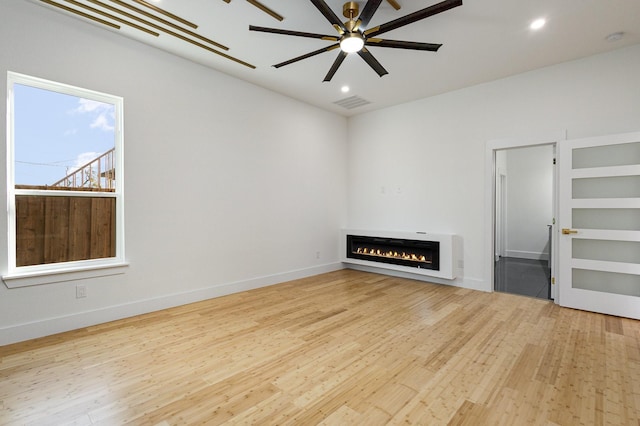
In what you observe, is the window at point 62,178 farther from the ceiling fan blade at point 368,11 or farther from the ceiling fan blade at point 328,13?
the ceiling fan blade at point 368,11

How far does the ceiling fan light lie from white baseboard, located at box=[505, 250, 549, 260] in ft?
23.6

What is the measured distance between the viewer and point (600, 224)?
3688 millimetres

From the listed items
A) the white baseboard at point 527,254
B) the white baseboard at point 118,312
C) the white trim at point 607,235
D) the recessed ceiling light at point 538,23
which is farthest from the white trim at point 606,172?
the white baseboard at point 527,254

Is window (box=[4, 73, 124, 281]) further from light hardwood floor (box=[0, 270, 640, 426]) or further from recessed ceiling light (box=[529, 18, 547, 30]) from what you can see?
recessed ceiling light (box=[529, 18, 547, 30])

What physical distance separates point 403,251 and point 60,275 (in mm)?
4685

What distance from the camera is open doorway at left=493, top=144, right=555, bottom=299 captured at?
7.35 metres

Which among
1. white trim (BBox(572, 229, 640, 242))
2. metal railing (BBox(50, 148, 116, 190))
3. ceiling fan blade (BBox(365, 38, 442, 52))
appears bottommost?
white trim (BBox(572, 229, 640, 242))

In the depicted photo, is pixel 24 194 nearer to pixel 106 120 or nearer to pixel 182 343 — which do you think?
pixel 106 120

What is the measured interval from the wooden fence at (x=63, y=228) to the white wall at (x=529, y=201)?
8154 mm

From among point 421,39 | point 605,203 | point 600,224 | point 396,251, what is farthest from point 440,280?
point 421,39

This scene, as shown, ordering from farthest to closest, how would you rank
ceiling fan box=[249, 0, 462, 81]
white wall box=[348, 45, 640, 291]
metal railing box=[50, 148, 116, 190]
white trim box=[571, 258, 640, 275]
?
white wall box=[348, 45, 640, 291] < white trim box=[571, 258, 640, 275] < metal railing box=[50, 148, 116, 190] < ceiling fan box=[249, 0, 462, 81]

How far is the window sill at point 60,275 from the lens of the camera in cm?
279

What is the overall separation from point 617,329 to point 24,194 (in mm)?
6131

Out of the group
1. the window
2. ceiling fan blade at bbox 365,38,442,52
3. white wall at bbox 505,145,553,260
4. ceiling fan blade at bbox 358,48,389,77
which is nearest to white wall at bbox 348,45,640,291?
ceiling fan blade at bbox 358,48,389,77
